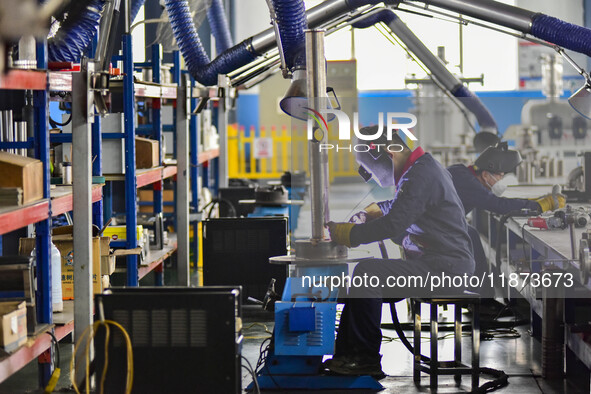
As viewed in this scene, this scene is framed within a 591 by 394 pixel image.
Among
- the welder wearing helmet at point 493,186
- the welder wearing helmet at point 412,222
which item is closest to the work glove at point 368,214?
the welder wearing helmet at point 412,222

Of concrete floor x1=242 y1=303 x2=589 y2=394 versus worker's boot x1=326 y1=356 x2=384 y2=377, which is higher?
worker's boot x1=326 y1=356 x2=384 y2=377

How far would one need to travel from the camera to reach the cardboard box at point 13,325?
356 cm

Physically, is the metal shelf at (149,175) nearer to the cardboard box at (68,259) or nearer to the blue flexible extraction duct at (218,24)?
the cardboard box at (68,259)

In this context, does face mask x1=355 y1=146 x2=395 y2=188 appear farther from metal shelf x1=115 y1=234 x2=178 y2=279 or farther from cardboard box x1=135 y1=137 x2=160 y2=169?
cardboard box x1=135 y1=137 x2=160 y2=169

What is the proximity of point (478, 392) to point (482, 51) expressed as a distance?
14.6 metres

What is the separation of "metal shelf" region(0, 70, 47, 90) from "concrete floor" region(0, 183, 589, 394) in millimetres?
1471

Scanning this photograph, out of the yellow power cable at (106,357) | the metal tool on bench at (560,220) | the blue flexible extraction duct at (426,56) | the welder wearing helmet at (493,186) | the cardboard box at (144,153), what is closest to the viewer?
the yellow power cable at (106,357)

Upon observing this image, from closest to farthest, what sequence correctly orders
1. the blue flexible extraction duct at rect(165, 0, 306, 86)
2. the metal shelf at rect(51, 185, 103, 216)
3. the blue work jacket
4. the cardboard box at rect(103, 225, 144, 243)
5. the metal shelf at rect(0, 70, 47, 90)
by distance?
the metal shelf at rect(0, 70, 47, 90) → the metal shelf at rect(51, 185, 103, 216) → the blue work jacket → the cardboard box at rect(103, 225, 144, 243) → the blue flexible extraction duct at rect(165, 0, 306, 86)

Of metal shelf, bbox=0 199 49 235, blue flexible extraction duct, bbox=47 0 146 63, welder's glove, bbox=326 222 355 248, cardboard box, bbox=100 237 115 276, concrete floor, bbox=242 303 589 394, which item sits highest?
blue flexible extraction duct, bbox=47 0 146 63

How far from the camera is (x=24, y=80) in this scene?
3.54 metres

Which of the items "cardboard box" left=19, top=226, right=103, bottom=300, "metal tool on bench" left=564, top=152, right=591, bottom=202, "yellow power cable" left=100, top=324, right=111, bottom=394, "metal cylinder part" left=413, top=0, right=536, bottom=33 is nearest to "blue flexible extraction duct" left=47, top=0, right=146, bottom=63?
"cardboard box" left=19, top=226, right=103, bottom=300

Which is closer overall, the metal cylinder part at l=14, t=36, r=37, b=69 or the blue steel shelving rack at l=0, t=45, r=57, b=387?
the blue steel shelving rack at l=0, t=45, r=57, b=387

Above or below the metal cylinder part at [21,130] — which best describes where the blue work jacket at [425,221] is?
below

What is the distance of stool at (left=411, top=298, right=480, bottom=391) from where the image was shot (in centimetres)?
463
